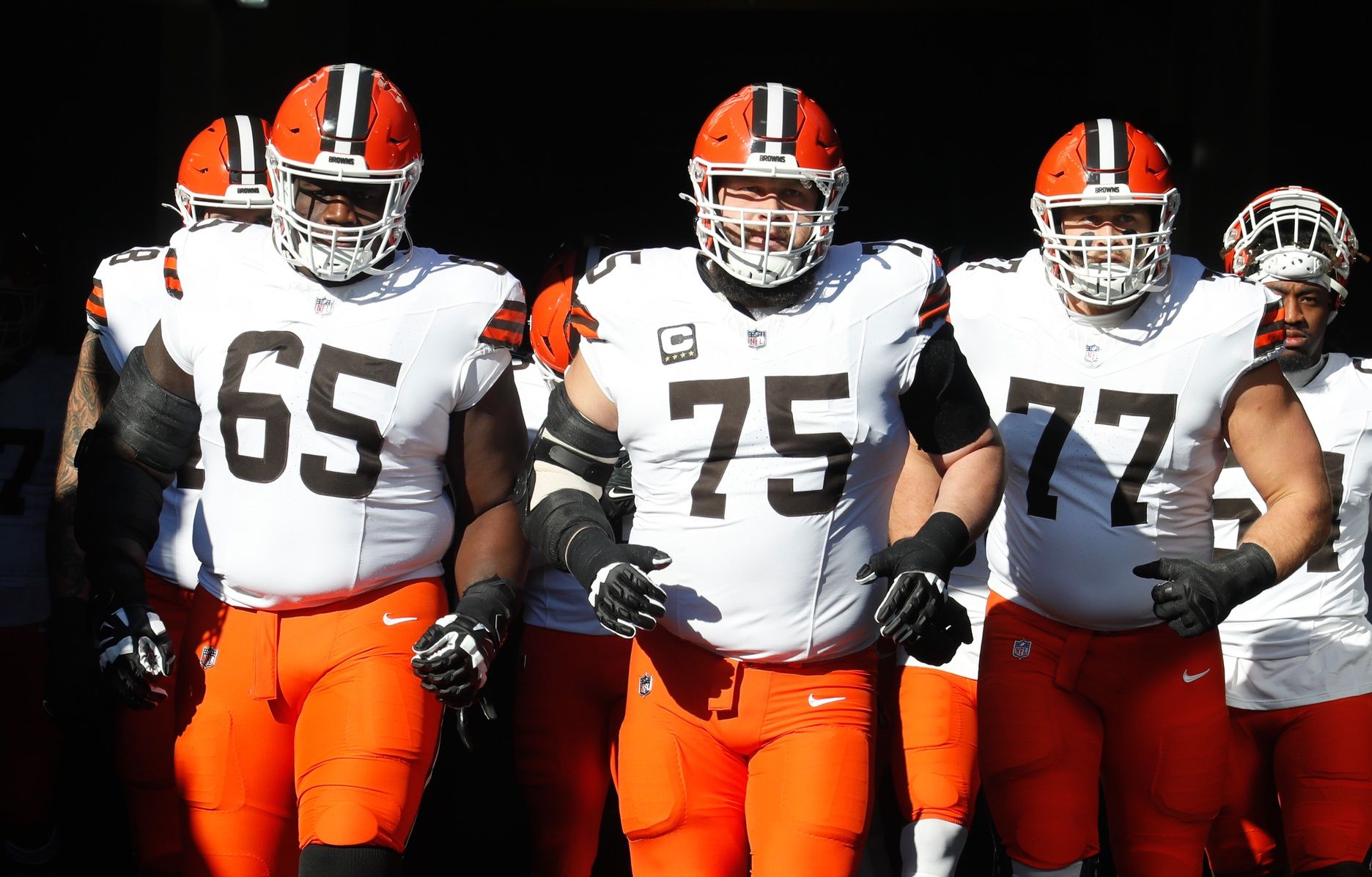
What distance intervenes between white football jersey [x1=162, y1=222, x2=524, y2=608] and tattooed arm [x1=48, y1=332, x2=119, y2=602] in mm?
518

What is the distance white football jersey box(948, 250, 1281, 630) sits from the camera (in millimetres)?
3334

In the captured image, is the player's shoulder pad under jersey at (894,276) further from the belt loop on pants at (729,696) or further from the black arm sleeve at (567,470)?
the belt loop on pants at (729,696)

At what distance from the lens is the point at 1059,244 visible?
11.3ft

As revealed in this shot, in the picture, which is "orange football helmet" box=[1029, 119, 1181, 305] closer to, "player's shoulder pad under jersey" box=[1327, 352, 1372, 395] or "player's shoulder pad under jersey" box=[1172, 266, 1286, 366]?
"player's shoulder pad under jersey" box=[1172, 266, 1286, 366]

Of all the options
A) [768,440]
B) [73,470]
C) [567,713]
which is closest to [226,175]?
[73,470]

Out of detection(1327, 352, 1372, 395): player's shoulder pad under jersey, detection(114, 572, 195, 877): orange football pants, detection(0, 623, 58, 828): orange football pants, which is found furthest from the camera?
detection(0, 623, 58, 828): orange football pants

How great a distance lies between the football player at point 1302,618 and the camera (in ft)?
13.2

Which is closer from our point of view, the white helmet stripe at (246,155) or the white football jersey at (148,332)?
the white football jersey at (148,332)

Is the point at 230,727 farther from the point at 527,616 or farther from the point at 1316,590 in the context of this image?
the point at 1316,590

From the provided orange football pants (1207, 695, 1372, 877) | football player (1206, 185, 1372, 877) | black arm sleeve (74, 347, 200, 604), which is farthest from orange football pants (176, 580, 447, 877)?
football player (1206, 185, 1372, 877)

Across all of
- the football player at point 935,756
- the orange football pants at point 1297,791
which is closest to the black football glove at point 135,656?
the football player at point 935,756

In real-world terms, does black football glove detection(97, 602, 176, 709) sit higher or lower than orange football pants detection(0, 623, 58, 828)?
higher

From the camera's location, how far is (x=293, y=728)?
3.03 meters

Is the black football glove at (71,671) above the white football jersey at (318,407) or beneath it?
beneath
